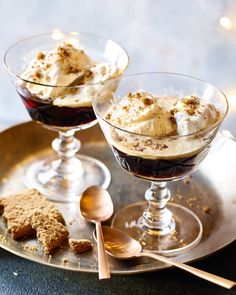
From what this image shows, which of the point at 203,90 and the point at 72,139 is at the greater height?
the point at 203,90

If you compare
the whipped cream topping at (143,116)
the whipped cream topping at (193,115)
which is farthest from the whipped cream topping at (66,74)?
the whipped cream topping at (193,115)

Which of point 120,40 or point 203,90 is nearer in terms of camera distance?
point 203,90

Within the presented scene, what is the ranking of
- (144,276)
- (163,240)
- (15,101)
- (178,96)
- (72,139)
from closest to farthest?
(144,276) → (163,240) → (178,96) → (72,139) → (15,101)

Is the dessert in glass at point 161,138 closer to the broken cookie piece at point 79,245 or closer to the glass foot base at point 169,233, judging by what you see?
the glass foot base at point 169,233

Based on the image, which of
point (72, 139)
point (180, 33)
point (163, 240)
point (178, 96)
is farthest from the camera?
→ point (180, 33)

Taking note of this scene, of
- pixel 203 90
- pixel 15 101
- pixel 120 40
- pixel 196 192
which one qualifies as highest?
pixel 203 90

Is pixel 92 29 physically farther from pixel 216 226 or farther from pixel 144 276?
pixel 144 276

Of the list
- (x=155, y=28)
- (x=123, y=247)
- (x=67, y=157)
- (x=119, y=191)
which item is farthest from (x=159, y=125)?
(x=155, y=28)

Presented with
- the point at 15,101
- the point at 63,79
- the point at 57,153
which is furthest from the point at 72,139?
the point at 15,101
